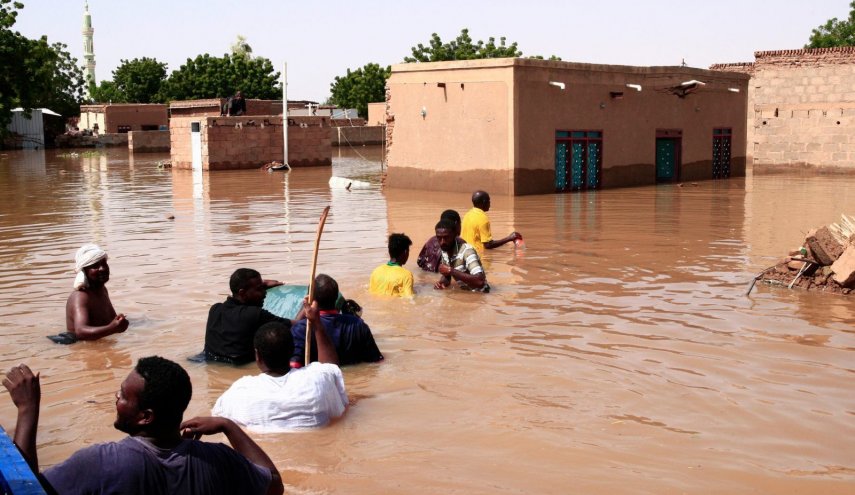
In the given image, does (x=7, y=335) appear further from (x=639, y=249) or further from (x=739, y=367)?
(x=639, y=249)

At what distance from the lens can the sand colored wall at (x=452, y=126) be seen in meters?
22.0

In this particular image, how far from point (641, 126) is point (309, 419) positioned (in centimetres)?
2156

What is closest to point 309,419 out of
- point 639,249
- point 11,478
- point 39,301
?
point 11,478

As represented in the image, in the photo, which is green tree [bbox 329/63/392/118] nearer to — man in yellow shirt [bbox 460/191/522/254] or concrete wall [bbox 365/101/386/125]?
concrete wall [bbox 365/101/386/125]

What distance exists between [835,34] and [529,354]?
52396 mm

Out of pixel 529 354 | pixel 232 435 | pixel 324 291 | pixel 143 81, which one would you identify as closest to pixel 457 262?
pixel 529 354

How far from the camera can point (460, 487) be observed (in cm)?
504

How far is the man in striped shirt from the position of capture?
9.82 metres

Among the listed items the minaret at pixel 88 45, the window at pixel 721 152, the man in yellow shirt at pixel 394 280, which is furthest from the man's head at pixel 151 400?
the minaret at pixel 88 45

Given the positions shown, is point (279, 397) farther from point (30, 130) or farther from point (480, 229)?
point (30, 130)

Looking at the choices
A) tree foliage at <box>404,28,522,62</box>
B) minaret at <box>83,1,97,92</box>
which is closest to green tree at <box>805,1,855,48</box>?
tree foliage at <box>404,28,522,62</box>

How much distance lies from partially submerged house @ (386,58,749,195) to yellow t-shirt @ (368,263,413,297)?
13.0 meters

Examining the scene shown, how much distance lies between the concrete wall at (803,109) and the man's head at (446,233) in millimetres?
23512

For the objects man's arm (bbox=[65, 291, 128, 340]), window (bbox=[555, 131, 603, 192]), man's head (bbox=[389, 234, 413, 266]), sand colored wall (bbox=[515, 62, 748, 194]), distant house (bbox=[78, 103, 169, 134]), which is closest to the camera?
man's arm (bbox=[65, 291, 128, 340])
